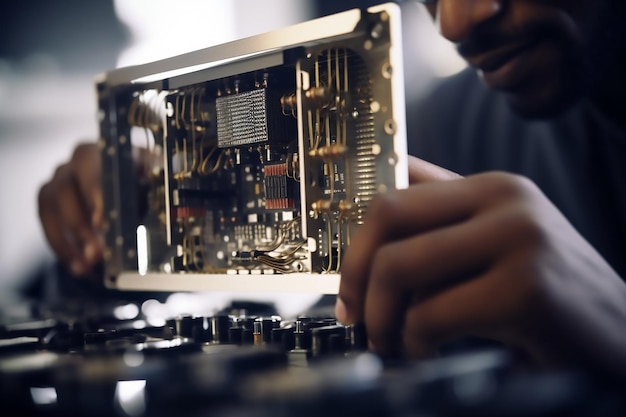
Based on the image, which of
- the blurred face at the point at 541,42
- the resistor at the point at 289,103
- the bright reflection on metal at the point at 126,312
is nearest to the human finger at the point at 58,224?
the bright reflection on metal at the point at 126,312

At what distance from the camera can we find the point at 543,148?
44.4 inches

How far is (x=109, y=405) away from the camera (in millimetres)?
423

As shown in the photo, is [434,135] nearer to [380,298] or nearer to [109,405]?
[380,298]

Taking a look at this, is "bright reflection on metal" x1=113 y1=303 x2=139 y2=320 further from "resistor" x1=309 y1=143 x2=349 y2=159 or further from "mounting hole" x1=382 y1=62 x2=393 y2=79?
"mounting hole" x1=382 y1=62 x2=393 y2=79

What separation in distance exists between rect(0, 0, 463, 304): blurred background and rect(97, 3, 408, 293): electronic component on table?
310mm

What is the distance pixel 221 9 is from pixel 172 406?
3.65 feet

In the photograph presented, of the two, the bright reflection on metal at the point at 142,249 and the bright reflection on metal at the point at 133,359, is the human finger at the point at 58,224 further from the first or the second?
the bright reflection on metal at the point at 133,359

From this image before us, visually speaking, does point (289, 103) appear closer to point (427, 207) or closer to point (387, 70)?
point (387, 70)

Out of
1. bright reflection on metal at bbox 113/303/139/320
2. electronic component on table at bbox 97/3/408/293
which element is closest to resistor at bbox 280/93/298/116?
electronic component on table at bbox 97/3/408/293

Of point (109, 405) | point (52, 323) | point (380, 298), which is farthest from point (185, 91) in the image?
point (109, 405)

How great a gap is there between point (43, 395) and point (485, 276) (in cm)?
37

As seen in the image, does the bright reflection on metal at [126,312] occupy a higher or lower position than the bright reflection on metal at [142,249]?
lower

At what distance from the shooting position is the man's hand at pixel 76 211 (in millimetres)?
1208

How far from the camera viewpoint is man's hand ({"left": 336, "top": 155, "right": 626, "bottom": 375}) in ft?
1.73
